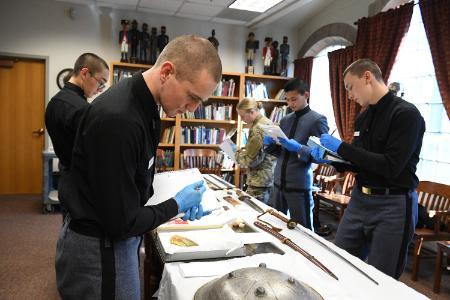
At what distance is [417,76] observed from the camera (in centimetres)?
378

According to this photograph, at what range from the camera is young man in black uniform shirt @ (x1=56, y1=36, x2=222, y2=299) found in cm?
89

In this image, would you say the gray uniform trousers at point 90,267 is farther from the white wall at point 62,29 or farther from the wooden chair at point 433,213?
the white wall at point 62,29

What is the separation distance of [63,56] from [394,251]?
4919 mm

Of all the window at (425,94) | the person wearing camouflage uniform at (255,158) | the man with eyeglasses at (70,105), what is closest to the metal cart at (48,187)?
the man with eyeglasses at (70,105)

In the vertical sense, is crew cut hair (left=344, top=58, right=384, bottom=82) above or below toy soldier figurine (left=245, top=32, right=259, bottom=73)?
below

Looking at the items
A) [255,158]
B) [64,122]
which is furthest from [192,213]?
[255,158]

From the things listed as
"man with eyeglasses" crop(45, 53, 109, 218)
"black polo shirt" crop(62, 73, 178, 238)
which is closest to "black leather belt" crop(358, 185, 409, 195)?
"black polo shirt" crop(62, 73, 178, 238)

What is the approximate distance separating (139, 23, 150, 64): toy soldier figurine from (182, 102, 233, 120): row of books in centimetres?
101

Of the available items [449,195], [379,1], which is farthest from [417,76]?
[449,195]

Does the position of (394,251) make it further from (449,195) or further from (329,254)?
(449,195)

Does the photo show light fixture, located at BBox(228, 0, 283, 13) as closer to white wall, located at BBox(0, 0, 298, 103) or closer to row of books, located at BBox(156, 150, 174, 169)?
white wall, located at BBox(0, 0, 298, 103)

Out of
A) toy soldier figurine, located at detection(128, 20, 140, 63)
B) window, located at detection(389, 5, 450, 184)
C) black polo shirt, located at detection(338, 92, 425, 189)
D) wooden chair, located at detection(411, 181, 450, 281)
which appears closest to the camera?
black polo shirt, located at detection(338, 92, 425, 189)

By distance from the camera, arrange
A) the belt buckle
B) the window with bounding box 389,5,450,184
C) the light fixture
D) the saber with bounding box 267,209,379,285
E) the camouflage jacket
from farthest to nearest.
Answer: the light fixture < the window with bounding box 389,5,450,184 < the camouflage jacket < the belt buckle < the saber with bounding box 267,209,379,285

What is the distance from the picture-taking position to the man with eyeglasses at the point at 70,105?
2002 mm
